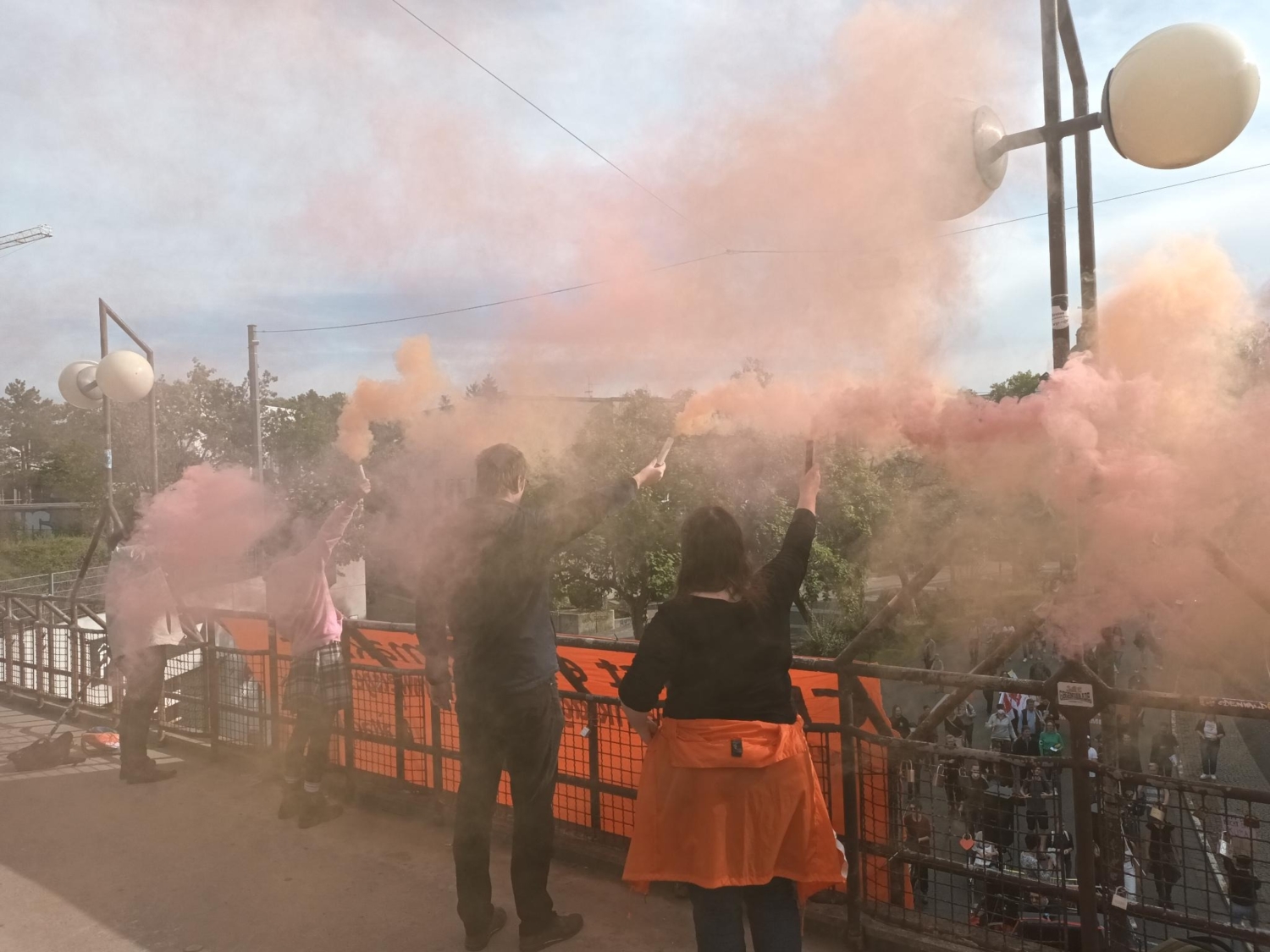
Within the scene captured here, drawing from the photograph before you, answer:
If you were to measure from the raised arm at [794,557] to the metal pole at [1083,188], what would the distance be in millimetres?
1186

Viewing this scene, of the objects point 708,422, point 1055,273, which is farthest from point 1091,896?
point 708,422

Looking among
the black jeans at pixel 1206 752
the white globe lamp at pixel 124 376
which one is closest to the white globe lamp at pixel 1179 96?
the black jeans at pixel 1206 752

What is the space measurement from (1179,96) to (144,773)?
6.52 metres

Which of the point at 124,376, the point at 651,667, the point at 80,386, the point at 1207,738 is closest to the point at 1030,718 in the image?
the point at 1207,738

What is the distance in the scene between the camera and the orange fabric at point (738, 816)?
2377 mm

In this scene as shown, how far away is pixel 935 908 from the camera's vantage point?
10.2 feet

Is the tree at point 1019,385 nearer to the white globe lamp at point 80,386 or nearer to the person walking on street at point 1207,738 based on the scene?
the person walking on street at point 1207,738

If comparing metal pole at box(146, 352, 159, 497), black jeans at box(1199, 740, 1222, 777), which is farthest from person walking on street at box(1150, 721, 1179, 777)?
metal pole at box(146, 352, 159, 497)

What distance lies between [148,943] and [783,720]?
111 inches

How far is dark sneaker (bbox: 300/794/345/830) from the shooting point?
15.0ft

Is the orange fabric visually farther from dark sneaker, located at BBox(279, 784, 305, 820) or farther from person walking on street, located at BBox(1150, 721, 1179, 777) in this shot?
dark sneaker, located at BBox(279, 784, 305, 820)

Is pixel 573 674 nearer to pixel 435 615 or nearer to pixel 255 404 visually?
pixel 435 615

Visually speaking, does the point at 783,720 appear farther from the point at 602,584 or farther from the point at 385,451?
the point at 602,584

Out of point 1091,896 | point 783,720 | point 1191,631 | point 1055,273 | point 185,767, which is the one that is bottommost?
point 185,767
